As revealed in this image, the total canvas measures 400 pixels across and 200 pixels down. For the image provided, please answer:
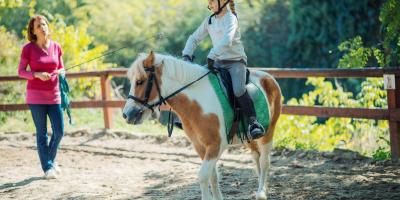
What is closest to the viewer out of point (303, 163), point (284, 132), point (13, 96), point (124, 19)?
point (303, 163)

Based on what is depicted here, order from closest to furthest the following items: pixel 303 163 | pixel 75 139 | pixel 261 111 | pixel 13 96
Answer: pixel 261 111 < pixel 303 163 < pixel 75 139 < pixel 13 96

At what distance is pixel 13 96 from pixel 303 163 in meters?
8.91

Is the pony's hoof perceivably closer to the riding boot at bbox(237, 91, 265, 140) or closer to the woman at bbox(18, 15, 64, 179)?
the riding boot at bbox(237, 91, 265, 140)

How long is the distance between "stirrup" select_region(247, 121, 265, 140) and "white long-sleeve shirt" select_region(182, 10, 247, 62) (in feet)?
2.21

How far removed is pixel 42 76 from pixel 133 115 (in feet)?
8.16

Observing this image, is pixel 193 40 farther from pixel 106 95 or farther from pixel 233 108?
pixel 106 95

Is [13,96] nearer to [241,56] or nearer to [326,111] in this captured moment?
[326,111]

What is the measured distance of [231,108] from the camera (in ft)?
19.2

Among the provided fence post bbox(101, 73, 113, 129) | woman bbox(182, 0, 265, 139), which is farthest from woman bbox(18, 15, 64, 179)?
fence post bbox(101, 73, 113, 129)

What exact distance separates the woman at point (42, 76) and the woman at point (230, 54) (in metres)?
2.55

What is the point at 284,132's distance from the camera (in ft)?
34.1

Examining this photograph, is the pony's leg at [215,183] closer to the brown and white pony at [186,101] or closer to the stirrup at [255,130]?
the brown and white pony at [186,101]

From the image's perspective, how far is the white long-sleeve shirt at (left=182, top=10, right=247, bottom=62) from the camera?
578 cm

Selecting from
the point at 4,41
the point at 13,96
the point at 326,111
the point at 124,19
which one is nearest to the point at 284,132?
the point at 326,111
